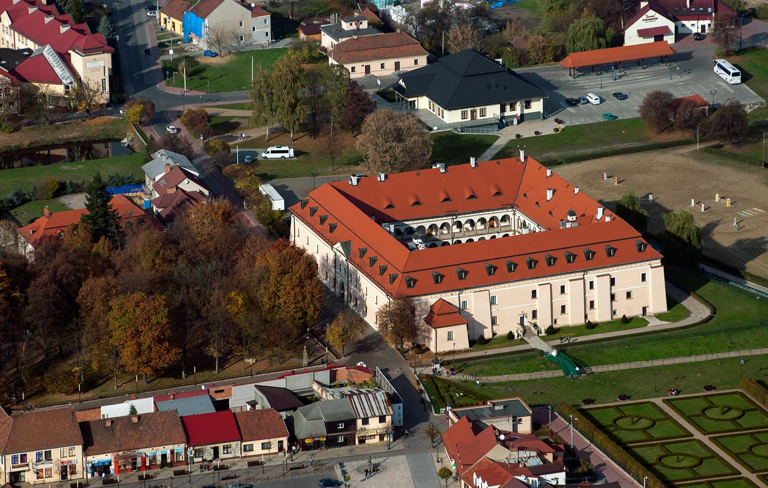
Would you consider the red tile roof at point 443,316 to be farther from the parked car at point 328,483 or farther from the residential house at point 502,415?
the parked car at point 328,483

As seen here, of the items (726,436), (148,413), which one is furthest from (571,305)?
(148,413)

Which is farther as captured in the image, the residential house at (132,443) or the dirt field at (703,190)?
the dirt field at (703,190)

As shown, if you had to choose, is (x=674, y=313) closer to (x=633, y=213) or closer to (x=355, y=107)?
(x=633, y=213)

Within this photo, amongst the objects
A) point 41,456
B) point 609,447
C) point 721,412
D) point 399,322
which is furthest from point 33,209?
point 721,412

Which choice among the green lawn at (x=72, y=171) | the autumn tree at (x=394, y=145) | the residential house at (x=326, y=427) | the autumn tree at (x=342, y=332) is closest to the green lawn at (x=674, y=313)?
the autumn tree at (x=342, y=332)

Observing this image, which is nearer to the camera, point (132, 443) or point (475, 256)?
point (132, 443)

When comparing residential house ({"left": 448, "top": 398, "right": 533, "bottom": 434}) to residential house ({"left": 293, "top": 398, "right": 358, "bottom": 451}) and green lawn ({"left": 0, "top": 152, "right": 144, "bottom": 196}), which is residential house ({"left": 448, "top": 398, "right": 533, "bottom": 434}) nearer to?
residential house ({"left": 293, "top": 398, "right": 358, "bottom": 451})
